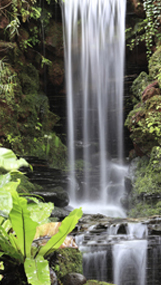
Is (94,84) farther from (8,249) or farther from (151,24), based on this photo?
(8,249)

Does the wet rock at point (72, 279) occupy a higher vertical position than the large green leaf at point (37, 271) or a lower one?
lower

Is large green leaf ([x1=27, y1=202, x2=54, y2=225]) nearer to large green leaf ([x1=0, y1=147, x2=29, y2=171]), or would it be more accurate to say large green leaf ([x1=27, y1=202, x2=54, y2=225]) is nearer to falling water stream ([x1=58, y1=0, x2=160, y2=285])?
large green leaf ([x1=0, y1=147, x2=29, y2=171])

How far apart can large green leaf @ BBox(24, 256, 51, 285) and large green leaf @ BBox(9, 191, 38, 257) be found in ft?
0.33

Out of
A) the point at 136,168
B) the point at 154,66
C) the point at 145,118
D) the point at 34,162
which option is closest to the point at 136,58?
the point at 154,66

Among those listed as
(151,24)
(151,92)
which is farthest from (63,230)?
(151,24)

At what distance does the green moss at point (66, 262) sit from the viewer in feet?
5.59

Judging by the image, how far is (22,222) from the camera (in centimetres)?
137

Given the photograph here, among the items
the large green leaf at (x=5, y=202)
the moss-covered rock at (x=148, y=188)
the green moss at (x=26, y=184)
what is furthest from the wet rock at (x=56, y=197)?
the large green leaf at (x=5, y=202)

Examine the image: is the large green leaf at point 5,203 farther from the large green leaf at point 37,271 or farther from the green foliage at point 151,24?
the green foliage at point 151,24

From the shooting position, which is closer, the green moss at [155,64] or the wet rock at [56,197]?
the wet rock at [56,197]

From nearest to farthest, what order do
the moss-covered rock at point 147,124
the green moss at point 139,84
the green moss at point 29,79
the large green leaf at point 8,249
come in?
the large green leaf at point 8,249 → the moss-covered rock at point 147,124 → the green moss at point 139,84 → the green moss at point 29,79

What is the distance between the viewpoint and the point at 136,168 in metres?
5.88

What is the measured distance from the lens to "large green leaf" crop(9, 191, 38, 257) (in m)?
1.33

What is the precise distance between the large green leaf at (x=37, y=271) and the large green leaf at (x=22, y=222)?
0.33 ft
